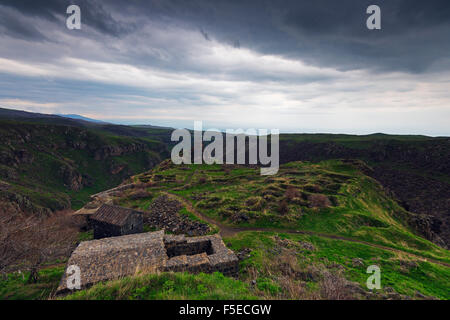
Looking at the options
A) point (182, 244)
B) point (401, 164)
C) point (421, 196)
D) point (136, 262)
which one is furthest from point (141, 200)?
point (401, 164)

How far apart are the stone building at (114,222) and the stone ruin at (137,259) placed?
7.04m

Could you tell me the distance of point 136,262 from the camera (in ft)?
44.2

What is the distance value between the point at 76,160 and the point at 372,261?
128987mm

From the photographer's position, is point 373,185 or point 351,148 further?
point 351,148

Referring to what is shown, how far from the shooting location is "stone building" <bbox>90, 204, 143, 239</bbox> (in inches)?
936

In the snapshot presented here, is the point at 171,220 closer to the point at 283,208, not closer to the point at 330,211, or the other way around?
the point at 283,208

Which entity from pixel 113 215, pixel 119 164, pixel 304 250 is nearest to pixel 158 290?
pixel 304 250

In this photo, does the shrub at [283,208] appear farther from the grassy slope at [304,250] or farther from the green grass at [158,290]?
the green grass at [158,290]

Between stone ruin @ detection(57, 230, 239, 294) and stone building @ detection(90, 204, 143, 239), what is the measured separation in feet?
23.1

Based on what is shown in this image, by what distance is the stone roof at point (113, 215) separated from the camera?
24.0 meters

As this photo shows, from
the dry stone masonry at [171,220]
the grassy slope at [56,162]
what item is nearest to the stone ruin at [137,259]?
the dry stone masonry at [171,220]

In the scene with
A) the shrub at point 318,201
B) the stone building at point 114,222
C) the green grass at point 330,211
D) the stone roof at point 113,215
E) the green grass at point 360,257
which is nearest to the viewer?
the green grass at point 360,257

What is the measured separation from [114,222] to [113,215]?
141 centimetres
